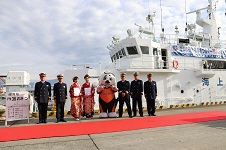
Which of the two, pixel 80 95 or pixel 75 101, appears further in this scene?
pixel 80 95

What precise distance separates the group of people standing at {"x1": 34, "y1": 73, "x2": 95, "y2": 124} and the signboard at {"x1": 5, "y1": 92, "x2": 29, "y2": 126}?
470 mm

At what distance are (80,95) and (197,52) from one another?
10.2 meters

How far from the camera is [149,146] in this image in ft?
14.0

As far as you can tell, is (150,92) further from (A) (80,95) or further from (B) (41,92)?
(B) (41,92)

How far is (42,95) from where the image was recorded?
742 centimetres

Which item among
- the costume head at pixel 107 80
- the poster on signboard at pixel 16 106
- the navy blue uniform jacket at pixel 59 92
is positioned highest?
the costume head at pixel 107 80

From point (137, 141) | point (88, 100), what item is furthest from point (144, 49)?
point (137, 141)

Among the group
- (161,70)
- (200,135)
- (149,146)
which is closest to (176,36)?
(161,70)

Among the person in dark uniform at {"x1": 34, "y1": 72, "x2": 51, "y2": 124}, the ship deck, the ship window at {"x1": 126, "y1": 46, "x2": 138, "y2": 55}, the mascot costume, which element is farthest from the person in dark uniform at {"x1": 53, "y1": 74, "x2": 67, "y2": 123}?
the ship window at {"x1": 126, "y1": 46, "x2": 138, "y2": 55}

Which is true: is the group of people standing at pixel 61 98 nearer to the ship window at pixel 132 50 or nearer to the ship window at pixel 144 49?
the ship window at pixel 132 50

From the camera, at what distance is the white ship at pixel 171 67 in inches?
500

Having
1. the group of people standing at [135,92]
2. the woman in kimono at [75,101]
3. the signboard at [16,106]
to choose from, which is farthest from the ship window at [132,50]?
the signboard at [16,106]

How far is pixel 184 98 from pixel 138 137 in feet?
31.1

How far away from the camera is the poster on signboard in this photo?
7.23m
